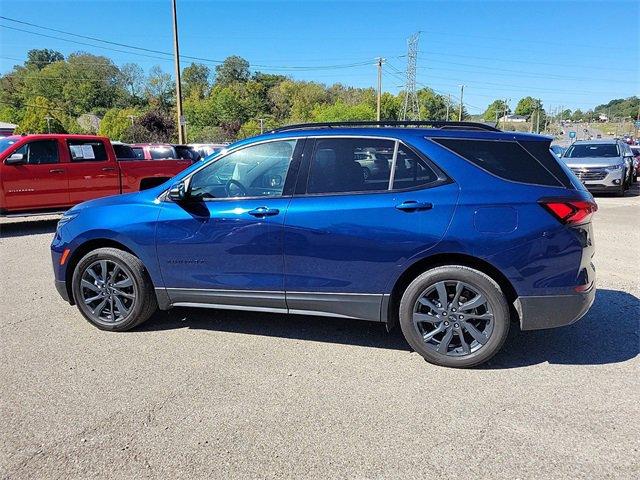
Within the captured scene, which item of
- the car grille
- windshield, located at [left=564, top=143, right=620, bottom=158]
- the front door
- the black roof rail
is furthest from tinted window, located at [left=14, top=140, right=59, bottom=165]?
windshield, located at [left=564, top=143, right=620, bottom=158]

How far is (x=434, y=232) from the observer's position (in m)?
3.59

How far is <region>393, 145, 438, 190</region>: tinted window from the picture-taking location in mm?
3725

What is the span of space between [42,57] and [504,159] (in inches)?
5487

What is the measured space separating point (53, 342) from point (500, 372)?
12.3 ft

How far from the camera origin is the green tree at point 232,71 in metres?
132

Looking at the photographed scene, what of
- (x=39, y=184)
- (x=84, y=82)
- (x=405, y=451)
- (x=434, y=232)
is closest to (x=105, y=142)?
(x=39, y=184)

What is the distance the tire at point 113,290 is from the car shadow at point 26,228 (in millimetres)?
6360

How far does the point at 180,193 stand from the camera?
162 inches

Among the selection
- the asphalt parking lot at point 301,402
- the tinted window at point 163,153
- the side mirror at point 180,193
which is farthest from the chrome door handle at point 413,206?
the tinted window at point 163,153

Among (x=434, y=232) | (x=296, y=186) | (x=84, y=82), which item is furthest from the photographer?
(x=84, y=82)

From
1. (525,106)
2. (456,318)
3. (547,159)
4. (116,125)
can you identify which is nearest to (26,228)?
(456,318)

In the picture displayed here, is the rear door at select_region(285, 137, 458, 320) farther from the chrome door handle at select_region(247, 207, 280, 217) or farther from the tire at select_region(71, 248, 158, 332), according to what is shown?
the tire at select_region(71, 248, 158, 332)

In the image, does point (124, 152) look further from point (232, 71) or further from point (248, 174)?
point (232, 71)

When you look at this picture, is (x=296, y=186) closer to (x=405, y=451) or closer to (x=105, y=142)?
(x=405, y=451)
